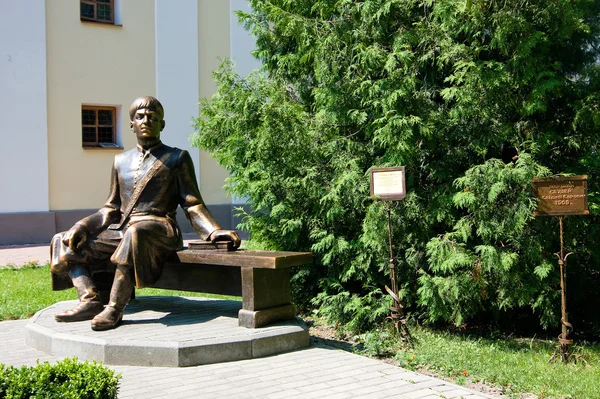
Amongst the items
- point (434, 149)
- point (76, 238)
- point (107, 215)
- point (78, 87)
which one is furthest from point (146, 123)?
point (78, 87)

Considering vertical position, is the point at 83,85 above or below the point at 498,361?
above

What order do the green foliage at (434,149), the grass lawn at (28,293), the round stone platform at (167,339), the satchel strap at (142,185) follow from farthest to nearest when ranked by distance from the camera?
the grass lawn at (28,293) → the green foliage at (434,149) → the satchel strap at (142,185) → the round stone platform at (167,339)

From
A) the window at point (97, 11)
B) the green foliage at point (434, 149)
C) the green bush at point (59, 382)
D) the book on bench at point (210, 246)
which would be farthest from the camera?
the window at point (97, 11)

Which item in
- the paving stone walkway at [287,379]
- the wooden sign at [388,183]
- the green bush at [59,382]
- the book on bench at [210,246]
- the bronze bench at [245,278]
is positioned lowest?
the paving stone walkway at [287,379]

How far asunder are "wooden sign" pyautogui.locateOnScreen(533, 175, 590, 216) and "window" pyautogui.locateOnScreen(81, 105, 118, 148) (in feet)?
40.9

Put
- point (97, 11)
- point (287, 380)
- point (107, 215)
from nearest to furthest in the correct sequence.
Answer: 1. point (287, 380)
2. point (107, 215)
3. point (97, 11)

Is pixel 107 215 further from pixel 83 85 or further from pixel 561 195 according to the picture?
pixel 83 85

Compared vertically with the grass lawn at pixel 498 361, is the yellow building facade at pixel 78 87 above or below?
above

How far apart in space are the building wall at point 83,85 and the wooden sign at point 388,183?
11.2m

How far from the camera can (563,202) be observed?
6.02 metres

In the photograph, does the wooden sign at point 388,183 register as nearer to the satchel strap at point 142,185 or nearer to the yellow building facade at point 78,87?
the satchel strap at point 142,185

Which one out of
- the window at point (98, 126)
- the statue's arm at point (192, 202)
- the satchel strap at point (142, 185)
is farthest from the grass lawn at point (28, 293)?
the window at point (98, 126)

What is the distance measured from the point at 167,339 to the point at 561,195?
12.0ft

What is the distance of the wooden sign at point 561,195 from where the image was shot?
5930 millimetres
